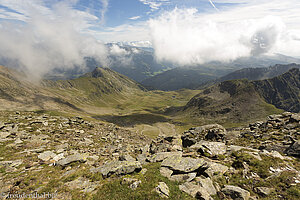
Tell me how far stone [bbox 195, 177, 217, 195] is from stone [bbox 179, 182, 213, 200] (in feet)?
2.08

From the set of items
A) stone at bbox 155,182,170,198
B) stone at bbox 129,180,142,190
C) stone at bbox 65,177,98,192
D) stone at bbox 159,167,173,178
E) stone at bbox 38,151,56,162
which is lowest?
stone at bbox 38,151,56,162

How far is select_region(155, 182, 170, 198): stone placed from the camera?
1266 centimetres

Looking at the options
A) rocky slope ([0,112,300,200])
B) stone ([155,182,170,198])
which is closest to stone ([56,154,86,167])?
rocky slope ([0,112,300,200])

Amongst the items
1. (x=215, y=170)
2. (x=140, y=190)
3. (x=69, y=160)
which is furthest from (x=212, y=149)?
(x=69, y=160)

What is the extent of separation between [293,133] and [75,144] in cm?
5149

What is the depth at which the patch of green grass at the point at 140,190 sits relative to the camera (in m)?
12.5

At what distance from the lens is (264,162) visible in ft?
60.1

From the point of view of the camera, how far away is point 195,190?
43.7 ft

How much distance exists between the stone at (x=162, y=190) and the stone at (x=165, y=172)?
94.2 inches

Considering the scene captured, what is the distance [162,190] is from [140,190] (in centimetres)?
220

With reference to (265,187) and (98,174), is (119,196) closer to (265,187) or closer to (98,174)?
(98,174)

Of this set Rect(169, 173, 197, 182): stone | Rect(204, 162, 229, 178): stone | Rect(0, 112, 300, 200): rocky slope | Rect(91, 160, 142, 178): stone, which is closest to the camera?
Rect(0, 112, 300, 200): rocky slope

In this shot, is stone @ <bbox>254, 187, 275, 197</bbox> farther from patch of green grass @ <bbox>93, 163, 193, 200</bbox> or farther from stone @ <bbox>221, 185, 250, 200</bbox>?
patch of green grass @ <bbox>93, 163, 193, 200</bbox>

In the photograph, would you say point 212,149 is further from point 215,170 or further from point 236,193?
point 236,193
